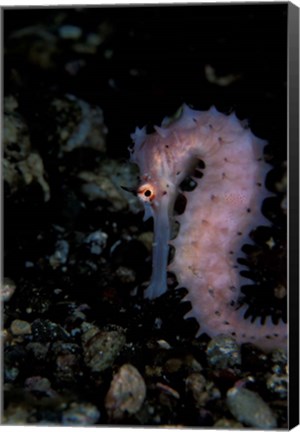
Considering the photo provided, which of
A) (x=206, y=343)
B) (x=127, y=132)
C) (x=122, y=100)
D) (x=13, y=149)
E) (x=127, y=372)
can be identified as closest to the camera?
(x=127, y=372)

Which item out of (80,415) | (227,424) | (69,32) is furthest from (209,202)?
(69,32)

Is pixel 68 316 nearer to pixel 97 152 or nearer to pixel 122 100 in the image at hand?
pixel 97 152

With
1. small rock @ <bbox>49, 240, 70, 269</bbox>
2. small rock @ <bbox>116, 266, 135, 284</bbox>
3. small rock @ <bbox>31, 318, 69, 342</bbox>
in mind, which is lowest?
small rock @ <bbox>31, 318, 69, 342</bbox>

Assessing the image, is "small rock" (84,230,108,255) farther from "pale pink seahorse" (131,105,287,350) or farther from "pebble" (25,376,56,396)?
"pebble" (25,376,56,396)

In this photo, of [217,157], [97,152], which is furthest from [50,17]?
[217,157]

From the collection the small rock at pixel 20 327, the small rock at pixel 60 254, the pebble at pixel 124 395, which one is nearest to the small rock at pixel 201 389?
the pebble at pixel 124 395

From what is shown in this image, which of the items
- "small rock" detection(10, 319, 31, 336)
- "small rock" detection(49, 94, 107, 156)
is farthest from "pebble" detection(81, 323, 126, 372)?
"small rock" detection(49, 94, 107, 156)
